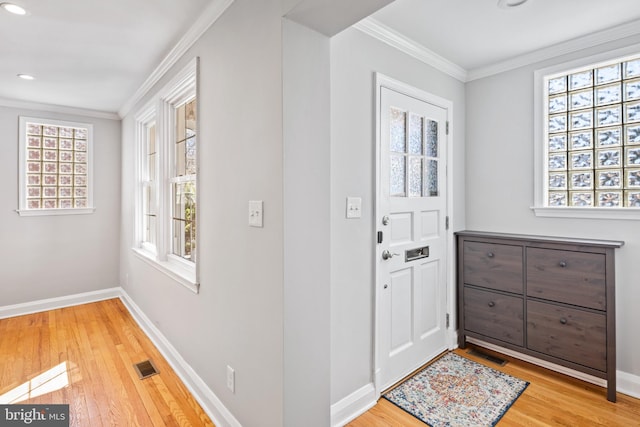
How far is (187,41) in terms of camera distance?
221 cm

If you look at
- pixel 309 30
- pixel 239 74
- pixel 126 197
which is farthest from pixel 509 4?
pixel 126 197

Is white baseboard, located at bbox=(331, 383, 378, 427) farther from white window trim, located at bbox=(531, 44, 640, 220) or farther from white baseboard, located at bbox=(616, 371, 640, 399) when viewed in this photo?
white window trim, located at bbox=(531, 44, 640, 220)

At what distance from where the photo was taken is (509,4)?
74.6 inches

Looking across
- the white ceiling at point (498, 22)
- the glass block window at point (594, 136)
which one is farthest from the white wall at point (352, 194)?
the glass block window at point (594, 136)

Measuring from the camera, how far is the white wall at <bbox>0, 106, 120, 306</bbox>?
3.66 m

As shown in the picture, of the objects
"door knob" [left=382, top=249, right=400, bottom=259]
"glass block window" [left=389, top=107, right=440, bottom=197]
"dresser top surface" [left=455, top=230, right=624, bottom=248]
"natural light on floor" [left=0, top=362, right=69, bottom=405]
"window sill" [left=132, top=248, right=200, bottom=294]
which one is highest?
"glass block window" [left=389, top=107, right=440, bottom=197]

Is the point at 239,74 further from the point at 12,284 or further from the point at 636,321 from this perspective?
the point at 12,284

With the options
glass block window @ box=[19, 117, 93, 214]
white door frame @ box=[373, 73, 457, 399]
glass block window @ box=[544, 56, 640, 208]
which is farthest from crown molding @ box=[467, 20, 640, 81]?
glass block window @ box=[19, 117, 93, 214]

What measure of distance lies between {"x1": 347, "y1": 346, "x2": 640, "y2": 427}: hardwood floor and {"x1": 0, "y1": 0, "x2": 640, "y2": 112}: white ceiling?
243 centimetres

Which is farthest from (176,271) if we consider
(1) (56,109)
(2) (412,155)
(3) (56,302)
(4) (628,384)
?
(4) (628,384)

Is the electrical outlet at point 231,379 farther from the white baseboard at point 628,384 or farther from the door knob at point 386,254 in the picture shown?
the white baseboard at point 628,384

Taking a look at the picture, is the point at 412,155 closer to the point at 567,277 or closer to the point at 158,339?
the point at 567,277

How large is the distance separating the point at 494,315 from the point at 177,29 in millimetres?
3157

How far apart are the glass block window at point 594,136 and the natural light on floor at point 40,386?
3.95 metres
